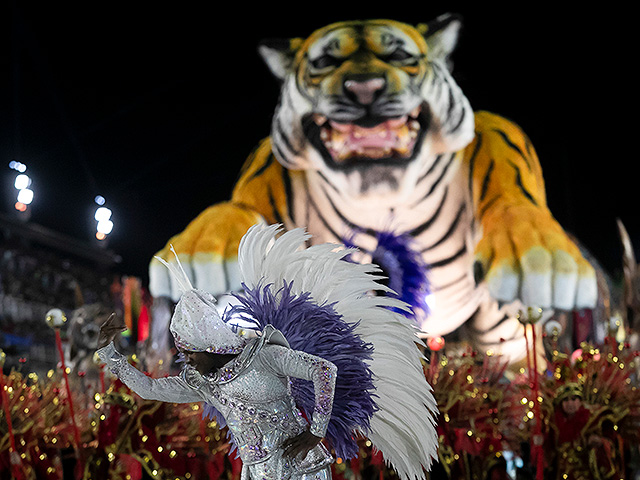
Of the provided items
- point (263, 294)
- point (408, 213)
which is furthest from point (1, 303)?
point (263, 294)

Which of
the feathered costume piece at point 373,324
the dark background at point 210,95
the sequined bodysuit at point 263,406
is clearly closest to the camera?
the sequined bodysuit at point 263,406

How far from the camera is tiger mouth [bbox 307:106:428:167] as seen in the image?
261 inches

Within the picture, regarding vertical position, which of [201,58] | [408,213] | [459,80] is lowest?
[408,213]

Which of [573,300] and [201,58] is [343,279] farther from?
[201,58]

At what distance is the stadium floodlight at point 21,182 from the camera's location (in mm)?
8617

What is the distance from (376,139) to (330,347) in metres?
4.47

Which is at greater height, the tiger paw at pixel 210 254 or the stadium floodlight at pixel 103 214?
the stadium floodlight at pixel 103 214

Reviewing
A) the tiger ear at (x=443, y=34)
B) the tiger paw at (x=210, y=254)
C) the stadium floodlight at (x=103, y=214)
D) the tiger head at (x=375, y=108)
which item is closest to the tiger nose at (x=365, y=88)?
the tiger head at (x=375, y=108)

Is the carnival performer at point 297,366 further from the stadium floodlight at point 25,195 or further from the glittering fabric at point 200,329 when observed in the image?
the stadium floodlight at point 25,195

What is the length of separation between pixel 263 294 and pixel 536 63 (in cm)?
560

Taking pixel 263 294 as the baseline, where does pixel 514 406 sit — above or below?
below

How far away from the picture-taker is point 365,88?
652cm

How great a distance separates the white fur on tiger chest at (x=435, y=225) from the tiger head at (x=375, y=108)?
0.55 ft

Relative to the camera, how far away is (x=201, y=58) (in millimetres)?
8047
